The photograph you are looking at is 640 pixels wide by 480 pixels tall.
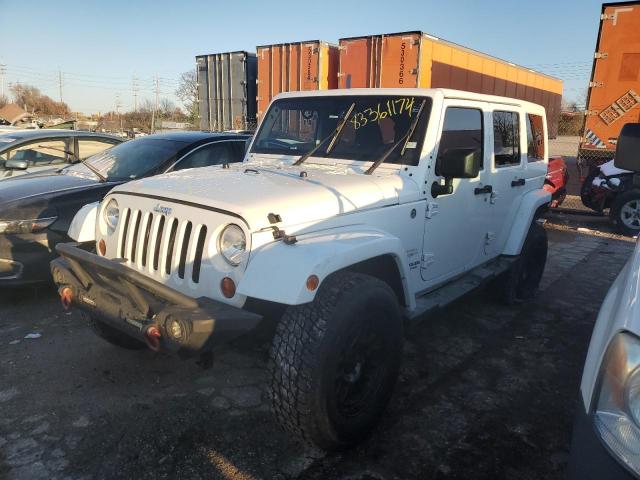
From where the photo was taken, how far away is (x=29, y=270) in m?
4.29

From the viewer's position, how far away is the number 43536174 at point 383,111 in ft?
11.6

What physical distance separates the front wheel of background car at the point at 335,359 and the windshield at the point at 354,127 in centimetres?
124

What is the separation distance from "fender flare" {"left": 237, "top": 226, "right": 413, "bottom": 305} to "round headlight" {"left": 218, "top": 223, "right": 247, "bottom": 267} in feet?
0.34

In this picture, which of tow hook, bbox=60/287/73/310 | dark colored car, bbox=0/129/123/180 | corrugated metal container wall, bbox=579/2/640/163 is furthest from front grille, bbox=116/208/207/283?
corrugated metal container wall, bbox=579/2/640/163

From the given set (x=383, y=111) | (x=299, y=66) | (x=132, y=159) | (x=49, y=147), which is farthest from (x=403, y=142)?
(x=299, y=66)

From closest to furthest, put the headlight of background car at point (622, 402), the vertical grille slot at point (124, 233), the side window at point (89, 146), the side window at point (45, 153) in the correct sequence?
the headlight of background car at point (622, 402) → the vertical grille slot at point (124, 233) → the side window at point (45, 153) → the side window at point (89, 146)

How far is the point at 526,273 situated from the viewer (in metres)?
5.18

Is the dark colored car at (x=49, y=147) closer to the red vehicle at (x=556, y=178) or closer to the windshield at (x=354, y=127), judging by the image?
the windshield at (x=354, y=127)

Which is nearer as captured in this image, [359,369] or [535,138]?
[359,369]

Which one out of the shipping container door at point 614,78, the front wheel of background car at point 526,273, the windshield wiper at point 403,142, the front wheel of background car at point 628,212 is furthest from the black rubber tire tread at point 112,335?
the shipping container door at point 614,78

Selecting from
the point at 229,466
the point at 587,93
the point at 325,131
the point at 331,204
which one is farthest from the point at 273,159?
the point at 587,93

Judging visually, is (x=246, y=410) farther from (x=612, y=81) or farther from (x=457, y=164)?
(x=612, y=81)

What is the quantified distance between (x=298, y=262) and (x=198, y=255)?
615mm

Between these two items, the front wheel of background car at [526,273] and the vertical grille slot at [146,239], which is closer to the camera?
the vertical grille slot at [146,239]
